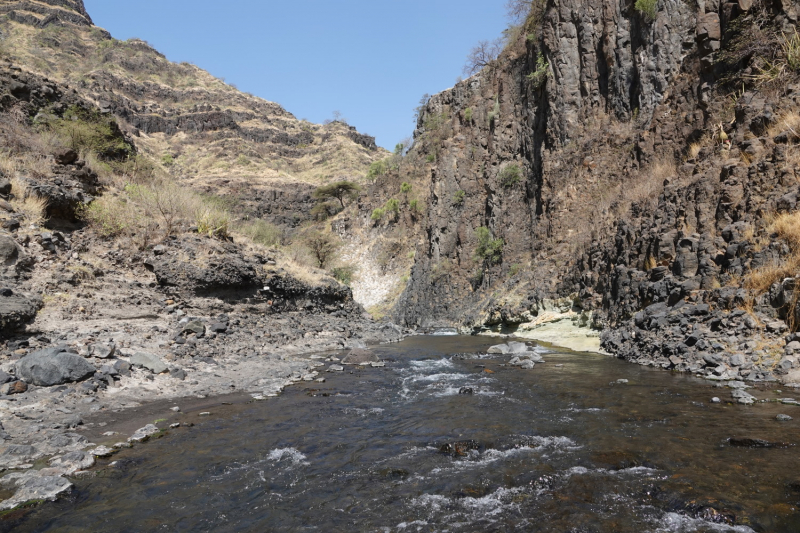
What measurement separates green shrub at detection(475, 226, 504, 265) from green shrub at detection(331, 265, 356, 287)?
13.1 meters

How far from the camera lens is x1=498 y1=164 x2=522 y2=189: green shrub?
1070 inches

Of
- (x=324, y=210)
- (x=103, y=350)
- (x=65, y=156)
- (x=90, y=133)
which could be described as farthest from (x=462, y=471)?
(x=324, y=210)

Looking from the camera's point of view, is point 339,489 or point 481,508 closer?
point 481,508

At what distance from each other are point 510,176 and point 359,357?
18.9 m

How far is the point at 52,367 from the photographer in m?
6.51

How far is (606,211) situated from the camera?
17.8 metres

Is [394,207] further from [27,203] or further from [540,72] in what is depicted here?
[27,203]

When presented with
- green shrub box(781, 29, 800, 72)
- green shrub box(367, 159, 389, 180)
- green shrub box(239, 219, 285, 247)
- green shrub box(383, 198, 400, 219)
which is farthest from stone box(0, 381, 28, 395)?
green shrub box(367, 159, 389, 180)

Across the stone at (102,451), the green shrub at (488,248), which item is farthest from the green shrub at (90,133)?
the green shrub at (488,248)

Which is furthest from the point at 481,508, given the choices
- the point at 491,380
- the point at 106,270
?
the point at 106,270

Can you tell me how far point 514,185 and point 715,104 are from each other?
13.8m

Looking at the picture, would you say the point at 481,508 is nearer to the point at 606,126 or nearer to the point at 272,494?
the point at 272,494

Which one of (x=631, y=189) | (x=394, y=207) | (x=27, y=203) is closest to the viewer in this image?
(x=27, y=203)

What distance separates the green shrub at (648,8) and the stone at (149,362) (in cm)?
2229
